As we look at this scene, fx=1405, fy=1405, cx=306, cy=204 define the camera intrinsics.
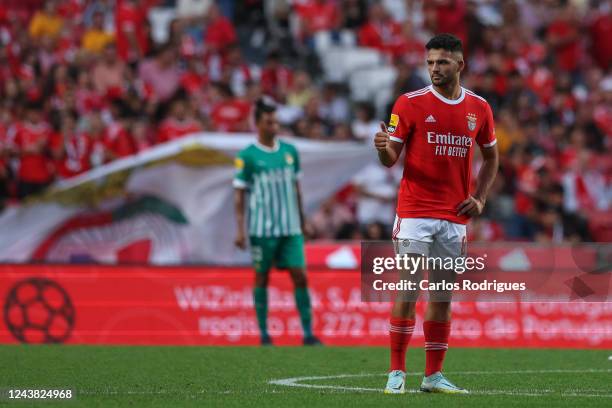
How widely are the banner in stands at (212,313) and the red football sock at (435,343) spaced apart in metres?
5.69

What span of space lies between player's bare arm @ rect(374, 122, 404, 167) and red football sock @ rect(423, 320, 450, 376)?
3.53 ft

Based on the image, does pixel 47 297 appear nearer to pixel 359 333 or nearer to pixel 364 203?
pixel 359 333

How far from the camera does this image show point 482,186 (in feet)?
29.1

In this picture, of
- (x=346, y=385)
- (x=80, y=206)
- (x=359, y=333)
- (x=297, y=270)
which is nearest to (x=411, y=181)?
(x=346, y=385)

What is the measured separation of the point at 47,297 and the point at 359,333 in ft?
10.8

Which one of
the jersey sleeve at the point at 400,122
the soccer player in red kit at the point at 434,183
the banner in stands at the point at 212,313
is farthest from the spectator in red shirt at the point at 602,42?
the jersey sleeve at the point at 400,122

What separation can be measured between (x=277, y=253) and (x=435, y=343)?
5.25m

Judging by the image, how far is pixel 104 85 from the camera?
2002cm

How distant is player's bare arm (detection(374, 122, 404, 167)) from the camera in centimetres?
819

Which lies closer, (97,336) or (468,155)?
(468,155)

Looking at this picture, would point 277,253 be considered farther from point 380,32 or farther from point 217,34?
point 380,32

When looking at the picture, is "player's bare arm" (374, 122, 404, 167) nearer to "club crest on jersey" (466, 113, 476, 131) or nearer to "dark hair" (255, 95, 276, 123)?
"club crest on jersey" (466, 113, 476, 131)

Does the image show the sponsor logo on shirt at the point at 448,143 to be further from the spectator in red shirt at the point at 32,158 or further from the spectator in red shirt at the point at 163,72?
the spectator in red shirt at the point at 163,72

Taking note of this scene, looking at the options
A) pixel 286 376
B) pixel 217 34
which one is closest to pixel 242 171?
pixel 286 376
